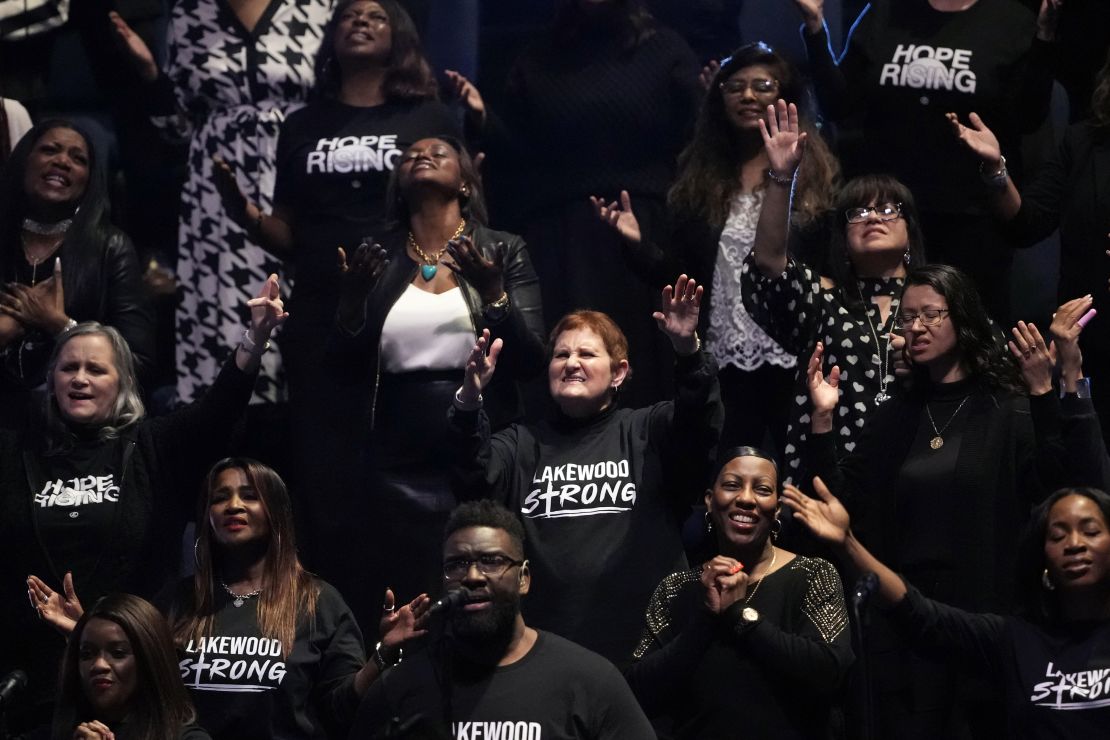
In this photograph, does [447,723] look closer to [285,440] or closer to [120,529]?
[120,529]

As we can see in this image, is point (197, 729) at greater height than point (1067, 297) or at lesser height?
lesser

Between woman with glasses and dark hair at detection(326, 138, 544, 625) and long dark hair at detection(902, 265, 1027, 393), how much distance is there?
126cm

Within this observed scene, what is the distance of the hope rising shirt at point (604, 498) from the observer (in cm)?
568

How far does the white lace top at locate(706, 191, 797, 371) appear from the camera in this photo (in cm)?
647

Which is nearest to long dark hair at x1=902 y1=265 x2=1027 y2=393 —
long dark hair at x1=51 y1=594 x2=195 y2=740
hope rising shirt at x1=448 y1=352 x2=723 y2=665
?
hope rising shirt at x1=448 y1=352 x2=723 y2=665

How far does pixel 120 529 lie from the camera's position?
19.6 ft

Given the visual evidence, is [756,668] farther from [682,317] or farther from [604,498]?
[682,317]

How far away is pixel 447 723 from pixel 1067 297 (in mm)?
2327

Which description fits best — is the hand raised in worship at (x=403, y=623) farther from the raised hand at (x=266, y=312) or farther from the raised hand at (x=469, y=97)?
the raised hand at (x=469, y=97)

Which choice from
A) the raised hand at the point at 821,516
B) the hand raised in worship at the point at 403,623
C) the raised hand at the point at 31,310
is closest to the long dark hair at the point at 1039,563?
the raised hand at the point at 821,516

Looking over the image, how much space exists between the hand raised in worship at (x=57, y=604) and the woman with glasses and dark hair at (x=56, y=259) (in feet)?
3.42

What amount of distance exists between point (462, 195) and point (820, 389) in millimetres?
1447

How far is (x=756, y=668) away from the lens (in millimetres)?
5320

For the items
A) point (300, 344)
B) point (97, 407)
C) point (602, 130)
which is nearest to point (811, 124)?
point (602, 130)
